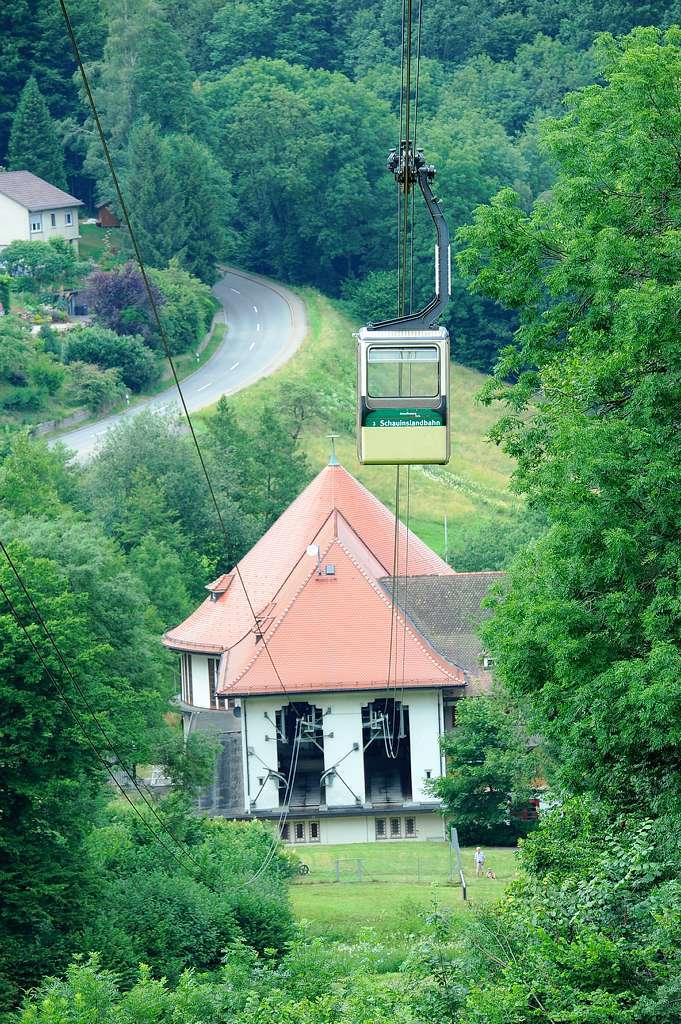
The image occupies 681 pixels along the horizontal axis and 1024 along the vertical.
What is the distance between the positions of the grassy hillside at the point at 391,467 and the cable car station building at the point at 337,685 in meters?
19.4

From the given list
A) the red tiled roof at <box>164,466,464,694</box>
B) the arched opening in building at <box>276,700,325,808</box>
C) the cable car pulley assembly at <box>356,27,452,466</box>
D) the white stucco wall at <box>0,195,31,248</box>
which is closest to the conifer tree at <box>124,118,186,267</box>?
the white stucco wall at <box>0,195,31,248</box>

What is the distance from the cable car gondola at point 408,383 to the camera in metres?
17.9

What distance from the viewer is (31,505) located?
186ft

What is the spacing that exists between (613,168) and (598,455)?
468cm

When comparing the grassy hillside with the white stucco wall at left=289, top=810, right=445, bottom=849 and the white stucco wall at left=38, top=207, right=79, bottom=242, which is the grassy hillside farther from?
the white stucco wall at left=289, top=810, right=445, bottom=849

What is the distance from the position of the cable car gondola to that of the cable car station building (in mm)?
30060

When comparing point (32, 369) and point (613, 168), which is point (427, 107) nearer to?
point (32, 369)

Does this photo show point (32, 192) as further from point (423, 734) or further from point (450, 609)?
point (423, 734)

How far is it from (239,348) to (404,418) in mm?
75295

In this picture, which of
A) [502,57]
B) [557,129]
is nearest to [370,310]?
[502,57]

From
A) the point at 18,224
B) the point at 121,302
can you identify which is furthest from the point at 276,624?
the point at 18,224

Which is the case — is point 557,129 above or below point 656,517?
above

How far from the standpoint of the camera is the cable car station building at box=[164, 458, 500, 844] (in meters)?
49.6

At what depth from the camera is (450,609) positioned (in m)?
53.5
